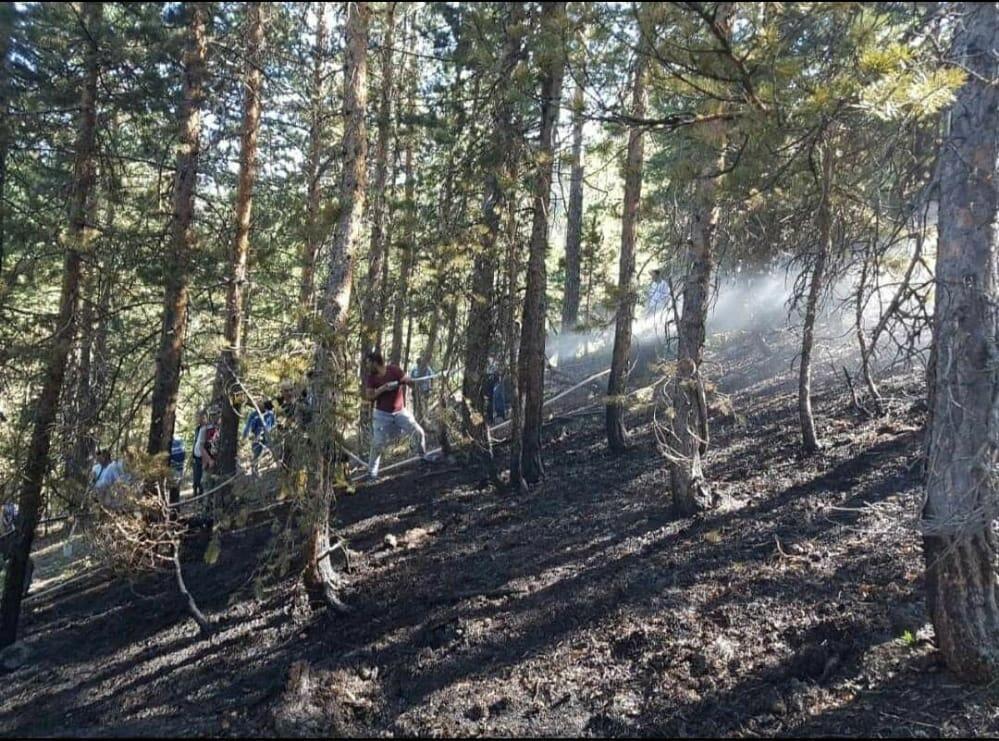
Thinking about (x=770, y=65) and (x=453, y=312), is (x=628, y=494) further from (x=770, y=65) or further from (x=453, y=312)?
(x=770, y=65)

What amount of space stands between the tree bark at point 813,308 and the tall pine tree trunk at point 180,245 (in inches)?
281

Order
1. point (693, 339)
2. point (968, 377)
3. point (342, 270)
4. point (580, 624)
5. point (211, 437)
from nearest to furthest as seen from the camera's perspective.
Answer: point (968, 377), point (580, 624), point (342, 270), point (693, 339), point (211, 437)

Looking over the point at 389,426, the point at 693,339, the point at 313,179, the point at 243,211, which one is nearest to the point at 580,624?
the point at 693,339

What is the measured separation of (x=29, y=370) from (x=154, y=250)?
96.5 inches

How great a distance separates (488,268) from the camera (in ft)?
33.9

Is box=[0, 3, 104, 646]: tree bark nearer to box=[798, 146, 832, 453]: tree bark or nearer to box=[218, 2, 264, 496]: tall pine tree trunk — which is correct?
box=[218, 2, 264, 496]: tall pine tree trunk

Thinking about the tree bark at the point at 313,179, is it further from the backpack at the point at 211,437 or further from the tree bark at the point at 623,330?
the tree bark at the point at 623,330

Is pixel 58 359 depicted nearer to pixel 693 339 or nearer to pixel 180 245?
pixel 180 245

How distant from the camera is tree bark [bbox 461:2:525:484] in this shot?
8.62 metres

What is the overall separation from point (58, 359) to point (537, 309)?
604cm

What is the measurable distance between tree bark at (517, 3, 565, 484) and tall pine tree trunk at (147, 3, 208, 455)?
431 cm

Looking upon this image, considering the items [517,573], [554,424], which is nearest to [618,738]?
[517,573]

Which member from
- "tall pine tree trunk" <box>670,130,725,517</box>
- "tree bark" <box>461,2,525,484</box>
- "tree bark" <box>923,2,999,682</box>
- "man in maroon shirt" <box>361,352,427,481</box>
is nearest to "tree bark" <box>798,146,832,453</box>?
"tall pine tree trunk" <box>670,130,725,517</box>

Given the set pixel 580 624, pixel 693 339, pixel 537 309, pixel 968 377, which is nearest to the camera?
pixel 968 377
